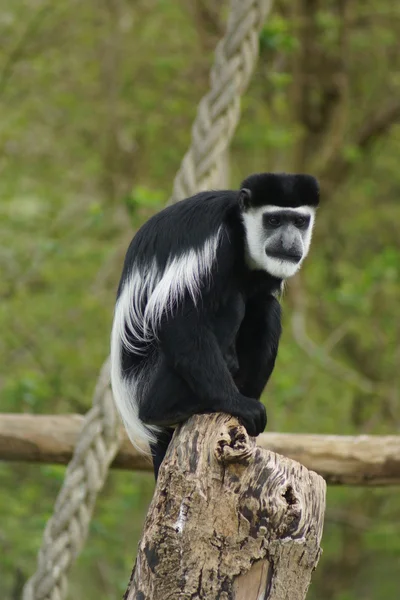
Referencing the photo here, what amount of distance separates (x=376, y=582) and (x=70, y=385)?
4363 mm

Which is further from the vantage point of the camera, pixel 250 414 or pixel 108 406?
pixel 108 406

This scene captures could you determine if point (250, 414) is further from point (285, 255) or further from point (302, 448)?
point (302, 448)

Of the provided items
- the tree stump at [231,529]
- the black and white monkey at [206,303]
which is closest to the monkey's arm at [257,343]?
the black and white monkey at [206,303]

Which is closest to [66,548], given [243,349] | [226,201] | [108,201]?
[243,349]

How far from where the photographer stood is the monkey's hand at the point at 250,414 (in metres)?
2.01

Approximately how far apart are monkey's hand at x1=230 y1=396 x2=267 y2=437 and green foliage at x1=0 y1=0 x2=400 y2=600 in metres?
2.23

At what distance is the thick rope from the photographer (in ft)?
8.18

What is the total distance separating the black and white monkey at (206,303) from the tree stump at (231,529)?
1.42 ft

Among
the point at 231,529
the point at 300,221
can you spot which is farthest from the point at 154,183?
the point at 231,529

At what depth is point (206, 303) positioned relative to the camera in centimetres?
216

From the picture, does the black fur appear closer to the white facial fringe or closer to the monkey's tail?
the white facial fringe

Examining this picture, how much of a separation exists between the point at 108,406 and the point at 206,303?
1.78 ft

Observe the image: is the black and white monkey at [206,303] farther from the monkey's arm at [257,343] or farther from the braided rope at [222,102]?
the braided rope at [222,102]

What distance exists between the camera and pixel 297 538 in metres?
1.52
